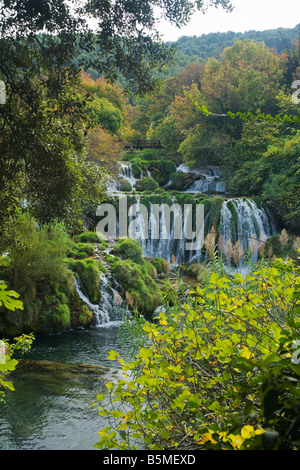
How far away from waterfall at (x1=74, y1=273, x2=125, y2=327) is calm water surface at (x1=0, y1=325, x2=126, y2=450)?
1871 millimetres

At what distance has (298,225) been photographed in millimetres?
18734

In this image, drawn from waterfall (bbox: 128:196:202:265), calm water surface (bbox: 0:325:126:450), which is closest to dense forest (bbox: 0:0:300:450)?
waterfall (bbox: 128:196:202:265)

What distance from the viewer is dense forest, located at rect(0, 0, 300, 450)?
76.8 inches

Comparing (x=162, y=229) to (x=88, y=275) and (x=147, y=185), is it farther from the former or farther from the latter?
(x=88, y=275)

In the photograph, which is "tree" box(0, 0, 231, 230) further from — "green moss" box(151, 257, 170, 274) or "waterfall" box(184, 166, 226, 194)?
"waterfall" box(184, 166, 226, 194)

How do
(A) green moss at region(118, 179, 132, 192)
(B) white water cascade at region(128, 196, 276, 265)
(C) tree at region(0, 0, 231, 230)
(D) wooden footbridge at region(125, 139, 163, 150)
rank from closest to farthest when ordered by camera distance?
(C) tree at region(0, 0, 231, 230) → (B) white water cascade at region(128, 196, 276, 265) → (A) green moss at region(118, 179, 132, 192) → (D) wooden footbridge at region(125, 139, 163, 150)

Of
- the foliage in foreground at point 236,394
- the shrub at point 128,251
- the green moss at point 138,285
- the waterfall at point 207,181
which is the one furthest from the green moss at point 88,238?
the foliage in foreground at point 236,394

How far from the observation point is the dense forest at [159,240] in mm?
1950

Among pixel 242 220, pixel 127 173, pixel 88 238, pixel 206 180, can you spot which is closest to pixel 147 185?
pixel 127 173

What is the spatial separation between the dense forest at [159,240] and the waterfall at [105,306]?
9cm

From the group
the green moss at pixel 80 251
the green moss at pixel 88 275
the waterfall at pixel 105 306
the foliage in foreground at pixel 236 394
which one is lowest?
the waterfall at pixel 105 306

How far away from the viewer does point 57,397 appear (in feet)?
20.3

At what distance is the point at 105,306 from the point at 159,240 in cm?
712

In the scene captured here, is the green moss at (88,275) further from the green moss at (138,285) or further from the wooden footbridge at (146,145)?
the wooden footbridge at (146,145)
